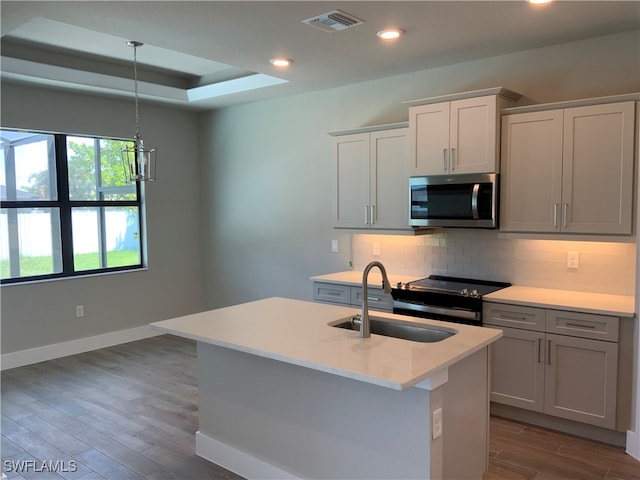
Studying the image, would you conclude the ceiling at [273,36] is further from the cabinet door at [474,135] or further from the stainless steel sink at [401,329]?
the stainless steel sink at [401,329]

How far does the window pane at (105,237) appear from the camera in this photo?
213 inches

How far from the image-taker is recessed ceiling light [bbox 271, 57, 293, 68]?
3.86 metres

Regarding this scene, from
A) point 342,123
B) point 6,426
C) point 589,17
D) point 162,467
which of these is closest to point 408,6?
point 589,17

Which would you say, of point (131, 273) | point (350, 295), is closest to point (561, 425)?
point (350, 295)

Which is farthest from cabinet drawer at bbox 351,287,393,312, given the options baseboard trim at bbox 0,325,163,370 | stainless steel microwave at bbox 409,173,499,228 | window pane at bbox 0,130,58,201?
window pane at bbox 0,130,58,201

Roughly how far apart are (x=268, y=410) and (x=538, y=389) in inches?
74.4

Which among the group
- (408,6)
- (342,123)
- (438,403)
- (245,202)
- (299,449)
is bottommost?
(299,449)

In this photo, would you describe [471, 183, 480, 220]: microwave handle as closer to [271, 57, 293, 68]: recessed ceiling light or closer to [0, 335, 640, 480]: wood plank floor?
[0, 335, 640, 480]: wood plank floor

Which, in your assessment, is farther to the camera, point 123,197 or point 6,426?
point 123,197

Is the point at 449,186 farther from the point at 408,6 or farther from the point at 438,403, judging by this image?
the point at 438,403

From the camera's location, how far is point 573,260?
364 cm

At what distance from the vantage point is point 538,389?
338 cm

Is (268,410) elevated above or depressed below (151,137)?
below
